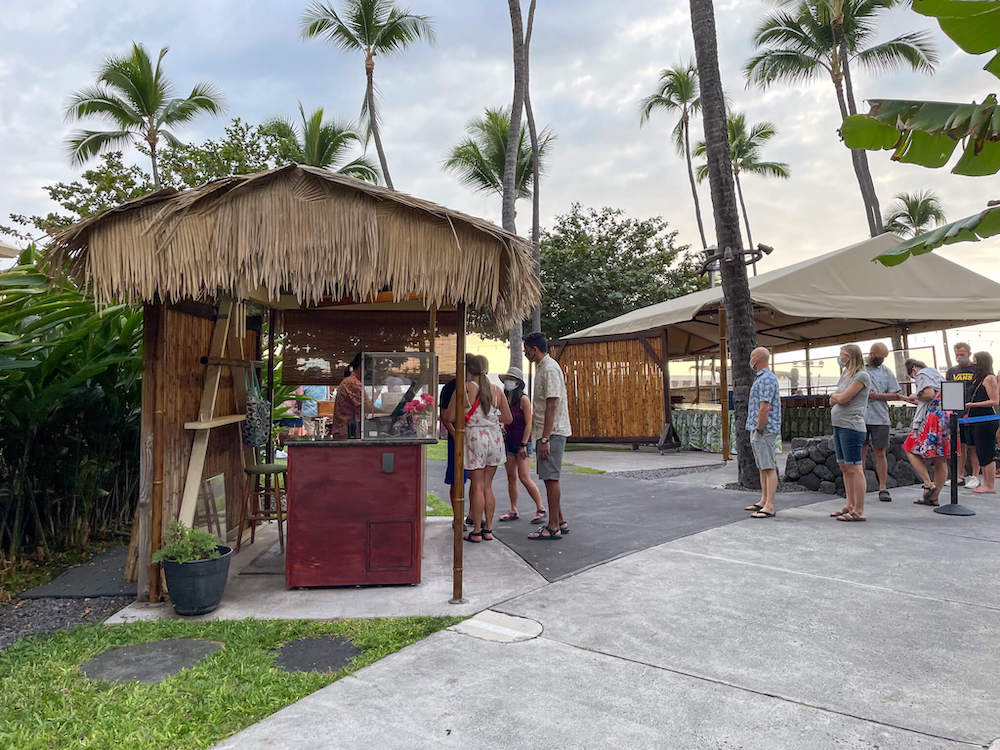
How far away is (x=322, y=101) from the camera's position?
69.6 feet

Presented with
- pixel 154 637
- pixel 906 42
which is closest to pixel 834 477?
pixel 154 637

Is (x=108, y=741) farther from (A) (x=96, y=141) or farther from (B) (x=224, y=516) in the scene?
(A) (x=96, y=141)

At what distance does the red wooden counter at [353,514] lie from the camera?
4.55 meters

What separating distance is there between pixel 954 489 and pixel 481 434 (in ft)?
16.0

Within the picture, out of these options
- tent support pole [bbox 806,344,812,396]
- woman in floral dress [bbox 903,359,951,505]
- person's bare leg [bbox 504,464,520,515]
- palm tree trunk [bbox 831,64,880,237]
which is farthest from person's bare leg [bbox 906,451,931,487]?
palm tree trunk [bbox 831,64,880,237]

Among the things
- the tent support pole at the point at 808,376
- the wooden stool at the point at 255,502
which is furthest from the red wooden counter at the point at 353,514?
the tent support pole at the point at 808,376

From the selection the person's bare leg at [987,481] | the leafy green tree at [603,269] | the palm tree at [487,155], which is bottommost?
the person's bare leg at [987,481]

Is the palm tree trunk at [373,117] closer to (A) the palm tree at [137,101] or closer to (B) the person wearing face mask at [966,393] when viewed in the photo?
(A) the palm tree at [137,101]

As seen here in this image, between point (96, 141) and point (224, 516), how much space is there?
17.9 meters

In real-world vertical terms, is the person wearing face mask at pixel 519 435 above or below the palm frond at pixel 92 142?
below

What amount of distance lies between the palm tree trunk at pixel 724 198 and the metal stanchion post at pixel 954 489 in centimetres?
228

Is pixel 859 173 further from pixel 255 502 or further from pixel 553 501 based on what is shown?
pixel 255 502

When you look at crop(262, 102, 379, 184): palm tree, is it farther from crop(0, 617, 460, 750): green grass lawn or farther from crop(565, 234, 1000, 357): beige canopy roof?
crop(0, 617, 460, 750): green grass lawn

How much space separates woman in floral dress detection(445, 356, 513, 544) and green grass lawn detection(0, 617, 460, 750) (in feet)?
6.34
